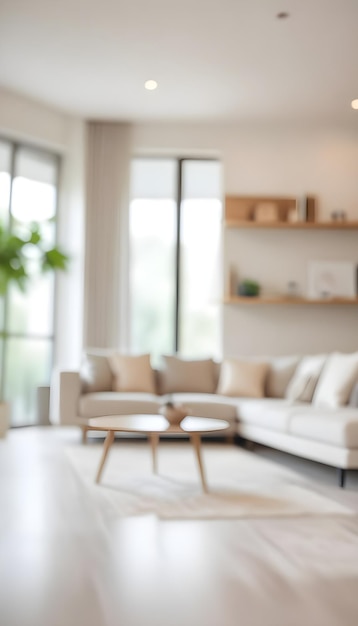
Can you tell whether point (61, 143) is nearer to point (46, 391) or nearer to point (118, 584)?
point (46, 391)

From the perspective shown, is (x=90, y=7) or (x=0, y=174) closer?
(x=90, y=7)

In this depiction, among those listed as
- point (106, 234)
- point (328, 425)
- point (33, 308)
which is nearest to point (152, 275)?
point (106, 234)

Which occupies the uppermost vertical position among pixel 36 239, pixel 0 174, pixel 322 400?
pixel 0 174

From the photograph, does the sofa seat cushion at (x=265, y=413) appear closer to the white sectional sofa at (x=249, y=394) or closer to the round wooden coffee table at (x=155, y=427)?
the white sectional sofa at (x=249, y=394)

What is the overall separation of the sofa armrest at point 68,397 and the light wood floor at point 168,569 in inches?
88.7

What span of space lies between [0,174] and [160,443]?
312 centimetres

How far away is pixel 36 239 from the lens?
635cm

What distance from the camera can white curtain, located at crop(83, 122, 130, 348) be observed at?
7.12 meters

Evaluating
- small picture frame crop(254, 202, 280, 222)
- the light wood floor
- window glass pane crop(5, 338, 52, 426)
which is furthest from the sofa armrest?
small picture frame crop(254, 202, 280, 222)

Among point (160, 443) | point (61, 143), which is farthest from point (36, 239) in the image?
point (160, 443)

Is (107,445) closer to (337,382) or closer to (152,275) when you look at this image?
(337,382)

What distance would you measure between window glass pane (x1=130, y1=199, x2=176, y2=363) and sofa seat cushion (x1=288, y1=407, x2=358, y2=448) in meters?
2.94

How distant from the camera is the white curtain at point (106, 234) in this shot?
7.12 metres

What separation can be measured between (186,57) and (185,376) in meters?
2.84
